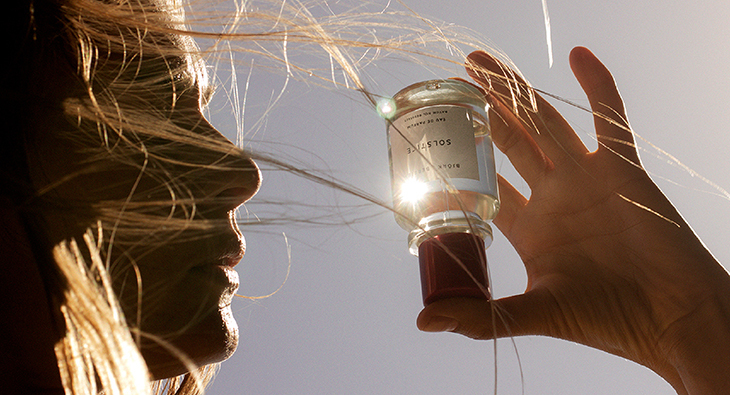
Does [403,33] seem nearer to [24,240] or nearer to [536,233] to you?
[536,233]

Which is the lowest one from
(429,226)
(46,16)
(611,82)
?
(429,226)

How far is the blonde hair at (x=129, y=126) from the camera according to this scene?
0.65 metres

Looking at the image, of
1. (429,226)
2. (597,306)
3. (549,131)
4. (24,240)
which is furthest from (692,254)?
Answer: (24,240)

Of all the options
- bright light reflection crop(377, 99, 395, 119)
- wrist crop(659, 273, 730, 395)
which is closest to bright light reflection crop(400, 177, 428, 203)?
bright light reflection crop(377, 99, 395, 119)

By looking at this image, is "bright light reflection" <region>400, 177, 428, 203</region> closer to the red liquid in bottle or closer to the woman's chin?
the red liquid in bottle

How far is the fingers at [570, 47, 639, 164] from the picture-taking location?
1151 millimetres

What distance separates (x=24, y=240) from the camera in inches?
29.7

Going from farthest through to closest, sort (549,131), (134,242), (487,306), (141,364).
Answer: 1. (549,131)
2. (487,306)
3. (134,242)
4. (141,364)

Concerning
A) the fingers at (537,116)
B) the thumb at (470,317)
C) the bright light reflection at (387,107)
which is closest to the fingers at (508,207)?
the fingers at (537,116)

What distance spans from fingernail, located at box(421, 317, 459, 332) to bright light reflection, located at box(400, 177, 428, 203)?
0.75 feet

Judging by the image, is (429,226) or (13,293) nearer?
(13,293)

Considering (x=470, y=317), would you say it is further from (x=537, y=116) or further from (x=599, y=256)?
(x=537, y=116)

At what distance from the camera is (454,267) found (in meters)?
1.00

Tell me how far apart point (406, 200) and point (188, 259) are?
43 cm
